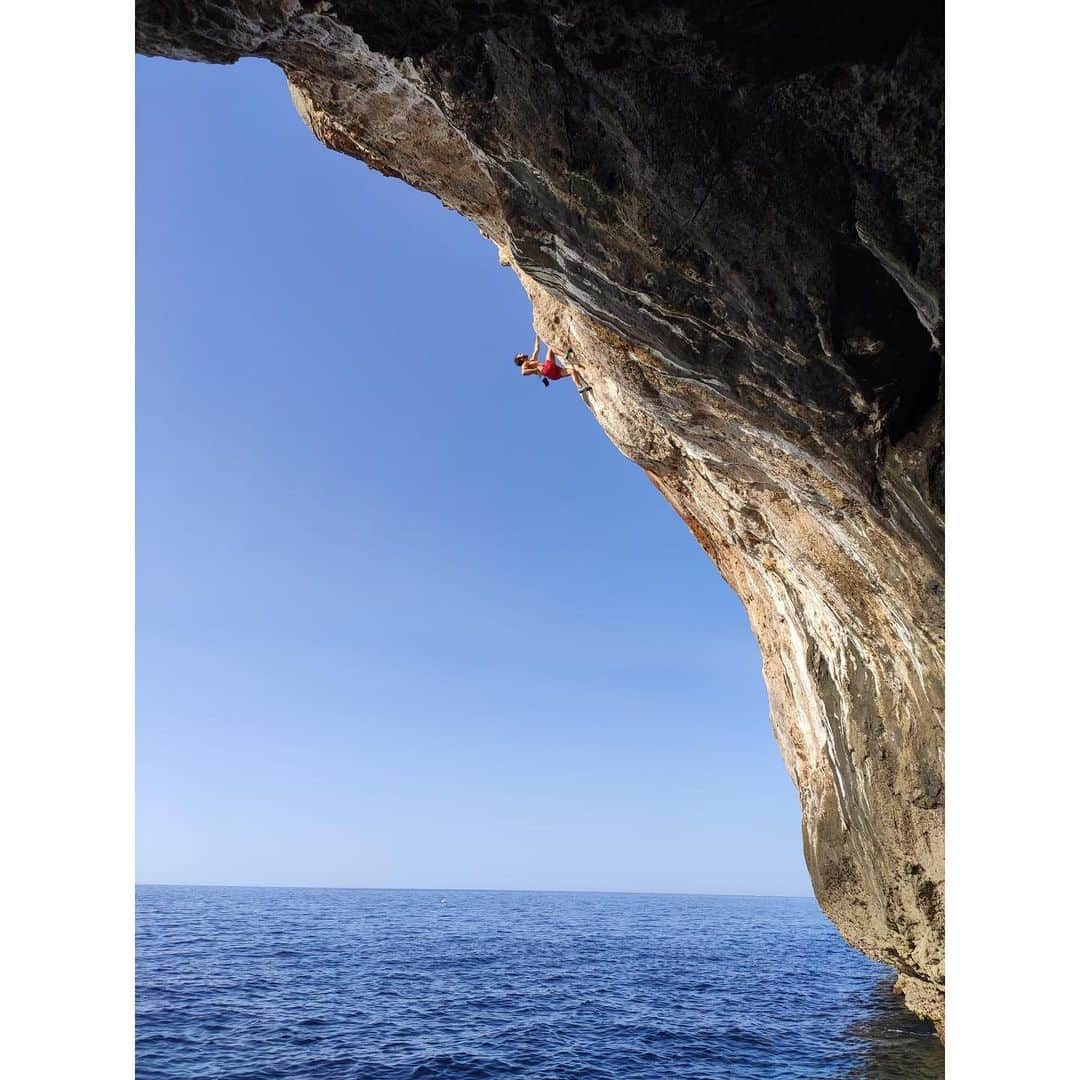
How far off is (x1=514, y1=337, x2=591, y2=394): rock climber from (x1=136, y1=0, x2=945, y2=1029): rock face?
1.43 m

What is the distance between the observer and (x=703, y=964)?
26.6 metres

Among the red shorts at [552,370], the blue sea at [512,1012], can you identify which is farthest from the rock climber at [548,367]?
the blue sea at [512,1012]

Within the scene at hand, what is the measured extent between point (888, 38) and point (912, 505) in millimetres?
3986

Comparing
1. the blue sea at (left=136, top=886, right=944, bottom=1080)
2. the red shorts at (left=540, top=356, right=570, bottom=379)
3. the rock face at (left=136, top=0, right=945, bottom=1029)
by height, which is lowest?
the blue sea at (left=136, top=886, right=944, bottom=1080)

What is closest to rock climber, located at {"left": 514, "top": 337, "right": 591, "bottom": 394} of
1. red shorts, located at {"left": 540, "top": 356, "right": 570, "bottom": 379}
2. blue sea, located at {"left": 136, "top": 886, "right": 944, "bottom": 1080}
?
red shorts, located at {"left": 540, "top": 356, "right": 570, "bottom": 379}

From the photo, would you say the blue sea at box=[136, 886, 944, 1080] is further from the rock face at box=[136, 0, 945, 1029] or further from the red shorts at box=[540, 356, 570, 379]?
the red shorts at box=[540, 356, 570, 379]

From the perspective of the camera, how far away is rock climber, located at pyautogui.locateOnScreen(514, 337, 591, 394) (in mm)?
11195

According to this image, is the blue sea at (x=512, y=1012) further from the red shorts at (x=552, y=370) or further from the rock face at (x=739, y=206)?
the red shorts at (x=552, y=370)

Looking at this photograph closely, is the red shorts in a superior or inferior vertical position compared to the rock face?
superior

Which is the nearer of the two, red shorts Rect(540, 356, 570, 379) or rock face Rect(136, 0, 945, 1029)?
rock face Rect(136, 0, 945, 1029)

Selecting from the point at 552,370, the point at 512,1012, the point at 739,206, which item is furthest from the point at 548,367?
the point at 512,1012

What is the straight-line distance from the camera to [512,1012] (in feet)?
57.1

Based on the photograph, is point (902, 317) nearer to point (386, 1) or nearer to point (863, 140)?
point (863, 140)
